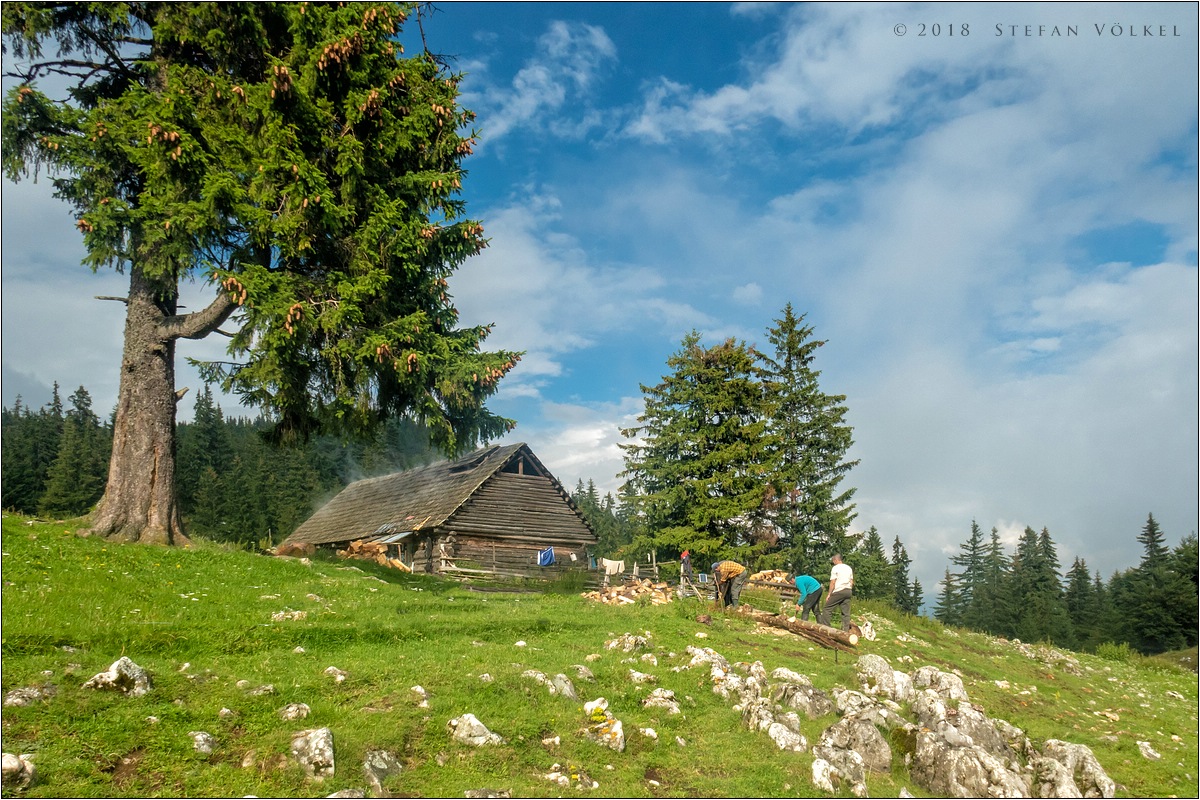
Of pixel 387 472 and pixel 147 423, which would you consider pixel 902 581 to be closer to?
pixel 387 472

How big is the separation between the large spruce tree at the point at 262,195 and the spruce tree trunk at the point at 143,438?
4cm

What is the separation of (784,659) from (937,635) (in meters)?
11.4

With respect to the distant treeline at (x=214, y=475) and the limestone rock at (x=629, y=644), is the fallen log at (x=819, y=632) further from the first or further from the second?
the distant treeline at (x=214, y=475)

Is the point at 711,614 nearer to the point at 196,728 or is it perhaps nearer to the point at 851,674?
the point at 851,674

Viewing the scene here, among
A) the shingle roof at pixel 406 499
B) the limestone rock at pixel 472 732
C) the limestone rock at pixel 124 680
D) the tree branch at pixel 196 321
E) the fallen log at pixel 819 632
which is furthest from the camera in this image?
the shingle roof at pixel 406 499

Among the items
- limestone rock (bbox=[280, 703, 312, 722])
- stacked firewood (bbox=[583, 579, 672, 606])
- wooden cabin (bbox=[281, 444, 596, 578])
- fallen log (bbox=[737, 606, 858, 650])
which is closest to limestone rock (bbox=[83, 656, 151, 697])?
limestone rock (bbox=[280, 703, 312, 722])

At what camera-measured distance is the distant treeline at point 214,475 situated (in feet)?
203

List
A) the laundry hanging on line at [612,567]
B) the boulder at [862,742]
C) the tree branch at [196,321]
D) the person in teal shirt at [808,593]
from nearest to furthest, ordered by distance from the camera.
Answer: the boulder at [862,742], the person in teal shirt at [808,593], the tree branch at [196,321], the laundry hanging on line at [612,567]

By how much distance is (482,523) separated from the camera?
102ft

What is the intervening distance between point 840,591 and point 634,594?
8.79 m

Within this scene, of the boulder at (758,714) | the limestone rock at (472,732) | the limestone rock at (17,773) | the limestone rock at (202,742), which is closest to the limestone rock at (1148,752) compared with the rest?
the boulder at (758,714)

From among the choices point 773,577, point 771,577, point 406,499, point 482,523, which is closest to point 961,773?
point 773,577

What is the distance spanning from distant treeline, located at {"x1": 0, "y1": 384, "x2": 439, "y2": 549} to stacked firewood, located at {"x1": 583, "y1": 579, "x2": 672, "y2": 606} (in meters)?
24.8

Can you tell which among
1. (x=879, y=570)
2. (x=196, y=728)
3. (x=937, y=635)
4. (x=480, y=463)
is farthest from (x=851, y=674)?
(x=879, y=570)
